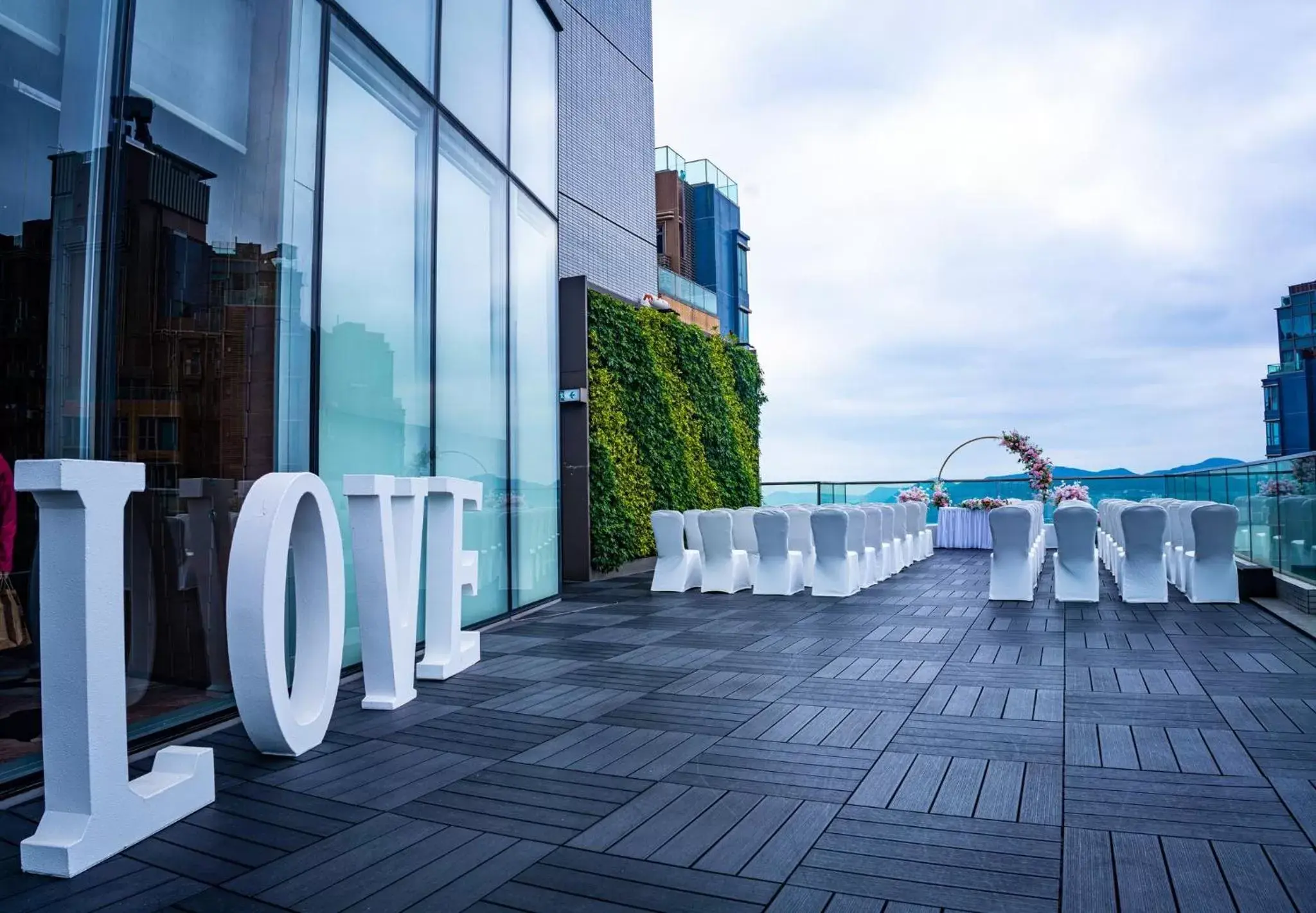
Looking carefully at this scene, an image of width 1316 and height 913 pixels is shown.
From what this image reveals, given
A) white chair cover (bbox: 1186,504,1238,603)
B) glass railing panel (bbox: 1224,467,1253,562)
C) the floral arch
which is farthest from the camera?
the floral arch

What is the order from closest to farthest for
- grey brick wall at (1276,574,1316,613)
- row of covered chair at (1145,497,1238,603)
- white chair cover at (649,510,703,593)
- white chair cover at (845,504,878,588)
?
grey brick wall at (1276,574,1316,613) < row of covered chair at (1145,497,1238,603) < white chair cover at (845,504,878,588) < white chair cover at (649,510,703,593)

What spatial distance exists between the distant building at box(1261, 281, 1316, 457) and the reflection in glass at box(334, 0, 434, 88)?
23.8m

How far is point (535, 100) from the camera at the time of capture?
8.04 meters

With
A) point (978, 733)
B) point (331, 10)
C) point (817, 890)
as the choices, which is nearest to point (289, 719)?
point (817, 890)

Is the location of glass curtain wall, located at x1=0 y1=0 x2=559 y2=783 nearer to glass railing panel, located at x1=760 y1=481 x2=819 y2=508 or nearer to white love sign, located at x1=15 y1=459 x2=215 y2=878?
white love sign, located at x1=15 y1=459 x2=215 y2=878

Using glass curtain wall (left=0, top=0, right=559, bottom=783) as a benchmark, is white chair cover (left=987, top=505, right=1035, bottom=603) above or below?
below

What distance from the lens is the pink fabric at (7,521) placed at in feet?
10.1

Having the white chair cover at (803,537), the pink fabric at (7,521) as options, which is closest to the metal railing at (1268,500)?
the white chair cover at (803,537)

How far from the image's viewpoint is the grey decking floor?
2059 mm

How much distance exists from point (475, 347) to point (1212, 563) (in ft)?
22.9

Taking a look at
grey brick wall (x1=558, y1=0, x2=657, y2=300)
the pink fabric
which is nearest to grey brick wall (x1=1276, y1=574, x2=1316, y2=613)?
the pink fabric

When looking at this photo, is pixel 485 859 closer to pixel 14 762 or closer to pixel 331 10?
pixel 14 762

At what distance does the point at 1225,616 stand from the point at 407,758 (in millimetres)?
6638

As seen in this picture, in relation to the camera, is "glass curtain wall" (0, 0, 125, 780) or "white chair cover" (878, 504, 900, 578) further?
"white chair cover" (878, 504, 900, 578)
